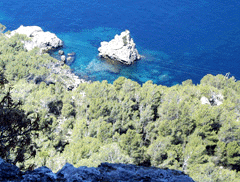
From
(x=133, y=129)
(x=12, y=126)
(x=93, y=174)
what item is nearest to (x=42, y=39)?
(x=133, y=129)

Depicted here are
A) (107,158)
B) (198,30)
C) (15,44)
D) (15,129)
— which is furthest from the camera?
(198,30)

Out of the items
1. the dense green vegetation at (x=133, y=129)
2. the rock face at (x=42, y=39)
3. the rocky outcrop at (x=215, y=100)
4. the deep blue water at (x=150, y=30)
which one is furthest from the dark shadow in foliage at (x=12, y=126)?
the rock face at (x=42, y=39)

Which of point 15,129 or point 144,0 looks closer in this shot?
point 15,129

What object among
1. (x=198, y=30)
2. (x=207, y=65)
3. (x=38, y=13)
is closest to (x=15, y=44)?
(x=38, y=13)

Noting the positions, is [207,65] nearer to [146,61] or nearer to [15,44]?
[146,61]

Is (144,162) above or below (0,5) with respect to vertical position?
below

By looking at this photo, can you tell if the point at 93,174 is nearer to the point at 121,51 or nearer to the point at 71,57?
the point at 121,51

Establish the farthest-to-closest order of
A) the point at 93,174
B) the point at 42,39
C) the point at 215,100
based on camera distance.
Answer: the point at 42,39 → the point at 215,100 → the point at 93,174
